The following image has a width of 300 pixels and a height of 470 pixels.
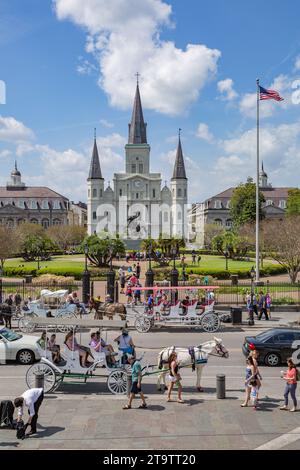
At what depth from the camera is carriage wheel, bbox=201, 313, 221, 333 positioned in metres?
23.3

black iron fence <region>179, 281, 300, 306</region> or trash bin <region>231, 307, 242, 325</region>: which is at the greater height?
black iron fence <region>179, 281, 300, 306</region>

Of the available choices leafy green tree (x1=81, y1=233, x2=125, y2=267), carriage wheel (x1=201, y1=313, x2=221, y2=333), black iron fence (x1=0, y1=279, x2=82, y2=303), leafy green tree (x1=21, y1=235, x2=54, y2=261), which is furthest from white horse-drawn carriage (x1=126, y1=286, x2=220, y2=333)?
leafy green tree (x1=21, y1=235, x2=54, y2=261)

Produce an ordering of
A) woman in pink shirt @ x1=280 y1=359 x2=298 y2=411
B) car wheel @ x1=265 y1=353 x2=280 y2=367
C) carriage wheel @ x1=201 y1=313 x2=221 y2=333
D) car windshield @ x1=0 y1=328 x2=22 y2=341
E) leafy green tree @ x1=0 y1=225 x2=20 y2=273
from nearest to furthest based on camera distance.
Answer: woman in pink shirt @ x1=280 y1=359 x2=298 y2=411, car wheel @ x1=265 y1=353 x2=280 y2=367, car windshield @ x1=0 y1=328 x2=22 y2=341, carriage wheel @ x1=201 y1=313 x2=221 y2=333, leafy green tree @ x1=0 y1=225 x2=20 y2=273

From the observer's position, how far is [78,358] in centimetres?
1352

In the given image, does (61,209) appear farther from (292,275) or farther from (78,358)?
(78,358)

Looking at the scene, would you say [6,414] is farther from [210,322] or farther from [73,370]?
[210,322]

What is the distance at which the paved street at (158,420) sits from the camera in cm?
1025

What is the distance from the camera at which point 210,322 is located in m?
23.4

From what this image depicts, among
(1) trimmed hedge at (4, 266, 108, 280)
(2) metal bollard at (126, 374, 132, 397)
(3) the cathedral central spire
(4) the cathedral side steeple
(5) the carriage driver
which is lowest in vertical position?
(2) metal bollard at (126, 374, 132, 397)

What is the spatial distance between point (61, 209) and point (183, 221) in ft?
101

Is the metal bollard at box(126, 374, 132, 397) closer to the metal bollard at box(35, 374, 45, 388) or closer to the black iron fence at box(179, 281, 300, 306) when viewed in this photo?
A: the metal bollard at box(35, 374, 45, 388)

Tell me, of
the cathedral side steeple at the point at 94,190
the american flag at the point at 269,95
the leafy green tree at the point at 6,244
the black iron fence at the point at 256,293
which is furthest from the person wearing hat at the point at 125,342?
the cathedral side steeple at the point at 94,190

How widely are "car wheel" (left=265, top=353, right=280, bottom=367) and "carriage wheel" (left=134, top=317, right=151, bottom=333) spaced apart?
734 cm
